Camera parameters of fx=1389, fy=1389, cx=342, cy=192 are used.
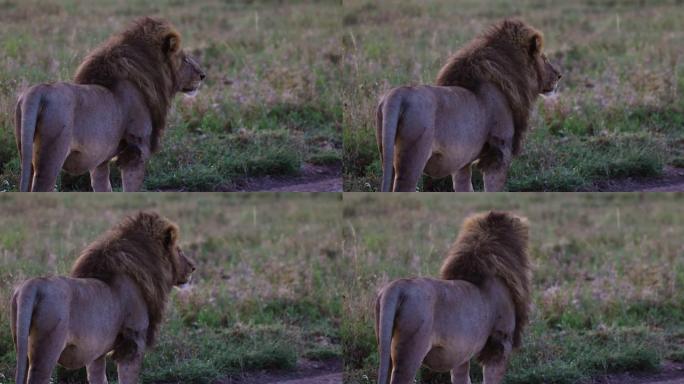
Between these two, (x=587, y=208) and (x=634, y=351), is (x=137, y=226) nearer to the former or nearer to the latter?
(x=634, y=351)

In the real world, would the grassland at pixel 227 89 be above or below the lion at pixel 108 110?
below

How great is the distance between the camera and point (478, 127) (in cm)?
727

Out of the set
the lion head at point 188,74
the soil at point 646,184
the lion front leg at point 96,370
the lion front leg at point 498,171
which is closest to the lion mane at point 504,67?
the lion front leg at point 498,171

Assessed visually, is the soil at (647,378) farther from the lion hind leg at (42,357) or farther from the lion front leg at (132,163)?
the lion hind leg at (42,357)

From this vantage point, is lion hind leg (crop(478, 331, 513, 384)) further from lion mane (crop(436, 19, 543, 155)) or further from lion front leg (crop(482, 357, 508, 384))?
lion mane (crop(436, 19, 543, 155))

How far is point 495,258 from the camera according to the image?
22.5ft

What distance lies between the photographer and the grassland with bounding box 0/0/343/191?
923cm

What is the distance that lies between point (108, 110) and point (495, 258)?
213cm

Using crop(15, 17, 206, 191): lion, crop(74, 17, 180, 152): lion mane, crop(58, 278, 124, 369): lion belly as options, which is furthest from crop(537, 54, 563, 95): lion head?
crop(58, 278, 124, 369): lion belly

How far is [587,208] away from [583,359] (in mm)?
3837

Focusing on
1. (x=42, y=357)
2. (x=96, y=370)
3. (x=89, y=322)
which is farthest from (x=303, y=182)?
(x=42, y=357)

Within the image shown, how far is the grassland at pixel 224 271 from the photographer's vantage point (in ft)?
26.5

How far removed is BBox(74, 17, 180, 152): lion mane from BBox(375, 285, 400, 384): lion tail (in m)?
2.04

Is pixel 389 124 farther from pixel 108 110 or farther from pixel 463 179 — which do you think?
pixel 108 110
